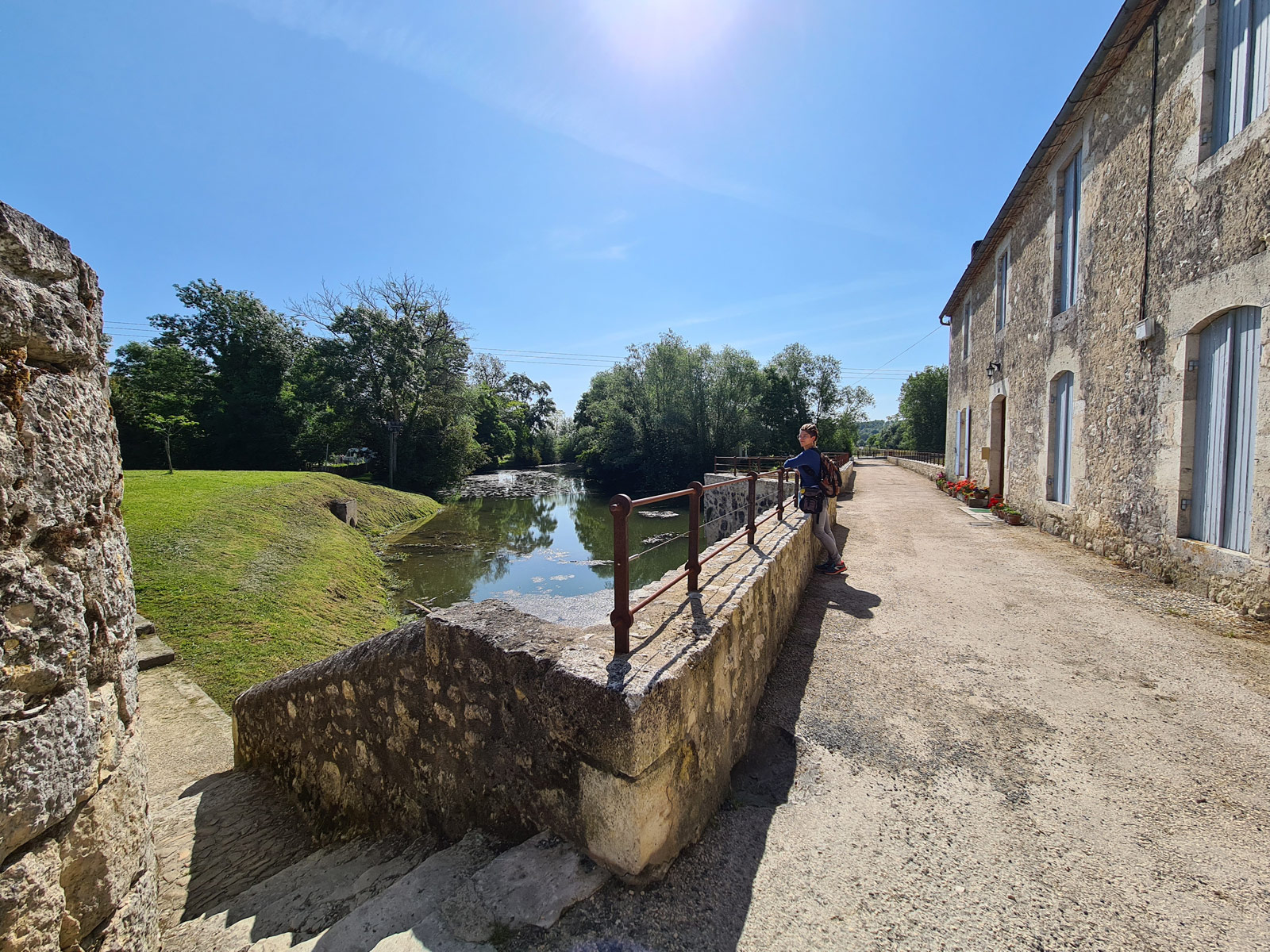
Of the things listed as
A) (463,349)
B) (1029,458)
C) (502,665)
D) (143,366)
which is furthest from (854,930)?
(143,366)

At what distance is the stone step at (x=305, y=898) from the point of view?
2371 millimetres

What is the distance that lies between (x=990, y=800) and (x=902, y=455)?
42.3 meters

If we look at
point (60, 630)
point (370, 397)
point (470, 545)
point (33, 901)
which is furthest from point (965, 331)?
point (370, 397)

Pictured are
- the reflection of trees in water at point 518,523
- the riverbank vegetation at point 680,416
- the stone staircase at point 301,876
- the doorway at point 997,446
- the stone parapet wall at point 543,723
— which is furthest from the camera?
the riverbank vegetation at point 680,416

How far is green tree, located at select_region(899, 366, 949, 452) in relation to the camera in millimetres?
47625

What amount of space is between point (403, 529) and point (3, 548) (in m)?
20.6

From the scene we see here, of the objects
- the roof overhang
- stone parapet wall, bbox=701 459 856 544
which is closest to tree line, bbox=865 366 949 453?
stone parapet wall, bbox=701 459 856 544

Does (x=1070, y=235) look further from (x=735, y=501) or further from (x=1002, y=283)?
(x=735, y=501)

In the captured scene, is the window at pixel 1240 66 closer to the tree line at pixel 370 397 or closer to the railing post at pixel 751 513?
the railing post at pixel 751 513

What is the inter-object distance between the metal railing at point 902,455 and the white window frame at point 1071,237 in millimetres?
18339

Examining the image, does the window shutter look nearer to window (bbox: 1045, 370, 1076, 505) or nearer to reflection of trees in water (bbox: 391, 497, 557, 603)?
window (bbox: 1045, 370, 1076, 505)

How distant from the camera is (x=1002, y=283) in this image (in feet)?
37.7

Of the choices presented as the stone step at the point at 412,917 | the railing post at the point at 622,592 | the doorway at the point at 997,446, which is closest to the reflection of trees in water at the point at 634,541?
the railing post at the point at 622,592

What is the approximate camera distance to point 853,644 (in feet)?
13.9
